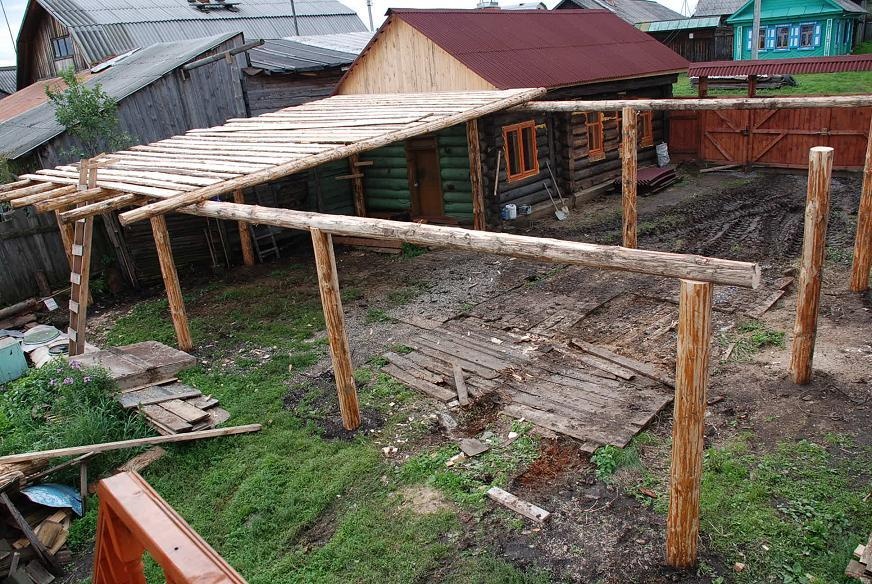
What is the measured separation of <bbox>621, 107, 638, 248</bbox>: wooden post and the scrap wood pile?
7.63 meters

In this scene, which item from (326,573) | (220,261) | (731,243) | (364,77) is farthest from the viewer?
(364,77)

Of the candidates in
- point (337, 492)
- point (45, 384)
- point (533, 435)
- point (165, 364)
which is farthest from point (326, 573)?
point (45, 384)

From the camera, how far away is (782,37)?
3406cm

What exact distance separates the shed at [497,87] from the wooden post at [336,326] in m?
7.79

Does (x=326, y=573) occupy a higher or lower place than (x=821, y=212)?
lower

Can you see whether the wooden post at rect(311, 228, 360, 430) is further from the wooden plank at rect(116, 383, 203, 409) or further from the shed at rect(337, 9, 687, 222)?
the shed at rect(337, 9, 687, 222)

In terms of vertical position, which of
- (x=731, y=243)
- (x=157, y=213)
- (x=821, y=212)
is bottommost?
(x=731, y=243)

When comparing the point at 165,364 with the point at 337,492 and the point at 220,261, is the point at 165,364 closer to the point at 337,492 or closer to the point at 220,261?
the point at 337,492

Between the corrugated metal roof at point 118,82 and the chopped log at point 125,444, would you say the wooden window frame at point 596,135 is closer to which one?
the corrugated metal roof at point 118,82

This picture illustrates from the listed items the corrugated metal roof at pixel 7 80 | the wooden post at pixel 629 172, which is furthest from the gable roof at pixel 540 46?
the corrugated metal roof at pixel 7 80

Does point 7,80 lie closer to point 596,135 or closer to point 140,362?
point 596,135

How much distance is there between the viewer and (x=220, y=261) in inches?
571

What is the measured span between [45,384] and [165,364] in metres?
1.50

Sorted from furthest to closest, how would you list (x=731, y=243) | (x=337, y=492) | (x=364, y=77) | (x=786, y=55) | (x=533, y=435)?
1. (x=786, y=55)
2. (x=364, y=77)
3. (x=731, y=243)
4. (x=533, y=435)
5. (x=337, y=492)
